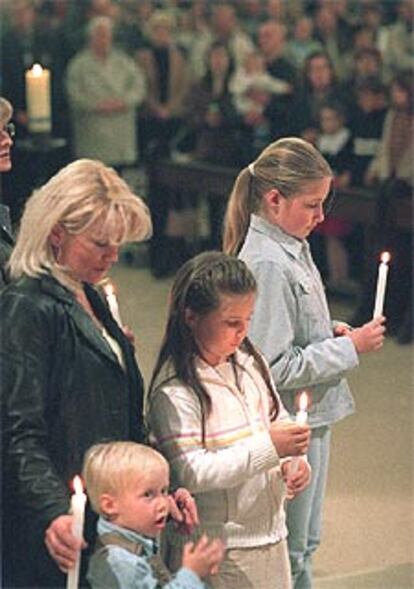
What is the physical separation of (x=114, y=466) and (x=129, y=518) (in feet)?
0.29

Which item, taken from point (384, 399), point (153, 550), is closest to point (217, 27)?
point (384, 399)

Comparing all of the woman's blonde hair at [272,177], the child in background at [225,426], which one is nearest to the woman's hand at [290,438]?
the child in background at [225,426]

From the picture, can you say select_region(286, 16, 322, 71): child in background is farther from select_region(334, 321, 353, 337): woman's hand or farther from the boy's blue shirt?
the boy's blue shirt

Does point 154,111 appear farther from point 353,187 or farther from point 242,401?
point 242,401

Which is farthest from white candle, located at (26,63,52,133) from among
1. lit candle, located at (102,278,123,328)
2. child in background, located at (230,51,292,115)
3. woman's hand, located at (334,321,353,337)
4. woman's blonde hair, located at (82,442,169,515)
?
child in background, located at (230,51,292,115)

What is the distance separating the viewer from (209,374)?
2.85m

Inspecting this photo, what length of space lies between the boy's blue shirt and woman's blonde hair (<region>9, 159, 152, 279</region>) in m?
0.45

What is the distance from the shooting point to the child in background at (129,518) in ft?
8.32

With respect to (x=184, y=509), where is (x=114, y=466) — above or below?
above

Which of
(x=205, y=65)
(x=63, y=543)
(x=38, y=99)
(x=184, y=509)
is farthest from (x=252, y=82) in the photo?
(x=63, y=543)

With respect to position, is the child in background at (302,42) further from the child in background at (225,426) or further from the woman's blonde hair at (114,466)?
the woman's blonde hair at (114,466)

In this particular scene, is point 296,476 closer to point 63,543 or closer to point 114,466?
point 114,466

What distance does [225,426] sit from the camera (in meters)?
2.82

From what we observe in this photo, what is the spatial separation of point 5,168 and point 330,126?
16.5 feet
